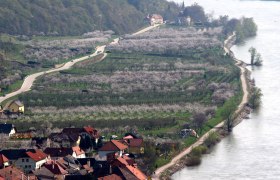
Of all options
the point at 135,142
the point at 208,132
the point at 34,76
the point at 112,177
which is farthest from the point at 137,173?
the point at 34,76

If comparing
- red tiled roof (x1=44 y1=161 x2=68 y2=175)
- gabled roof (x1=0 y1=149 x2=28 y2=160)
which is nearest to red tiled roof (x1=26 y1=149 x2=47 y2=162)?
gabled roof (x1=0 y1=149 x2=28 y2=160)

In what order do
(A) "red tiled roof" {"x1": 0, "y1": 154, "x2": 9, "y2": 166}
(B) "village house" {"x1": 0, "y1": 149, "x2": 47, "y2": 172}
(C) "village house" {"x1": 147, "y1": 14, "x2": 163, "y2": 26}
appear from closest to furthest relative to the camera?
(A) "red tiled roof" {"x1": 0, "y1": 154, "x2": 9, "y2": 166}, (B) "village house" {"x1": 0, "y1": 149, "x2": 47, "y2": 172}, (C) "village house" {"x1": 147, "y1": 14, "x2": 163, "y2": 26}

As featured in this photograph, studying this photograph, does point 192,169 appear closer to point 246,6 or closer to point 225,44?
point 225,44

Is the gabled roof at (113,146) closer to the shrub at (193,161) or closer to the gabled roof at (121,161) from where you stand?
the gabled roof at (121,161)

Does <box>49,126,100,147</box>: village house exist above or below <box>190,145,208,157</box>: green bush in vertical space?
above

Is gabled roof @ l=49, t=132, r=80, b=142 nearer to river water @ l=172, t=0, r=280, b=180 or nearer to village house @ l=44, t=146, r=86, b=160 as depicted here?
village house @ l=44, t=146, r=86, b=160

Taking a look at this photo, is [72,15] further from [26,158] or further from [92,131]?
[26,158]

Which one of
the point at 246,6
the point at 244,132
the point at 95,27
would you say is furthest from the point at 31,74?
the point at 246,6

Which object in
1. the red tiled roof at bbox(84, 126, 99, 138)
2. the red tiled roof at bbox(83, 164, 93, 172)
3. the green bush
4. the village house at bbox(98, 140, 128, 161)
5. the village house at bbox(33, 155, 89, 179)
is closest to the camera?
Answer: the village house at bbox(33, 155, 89, 179)
